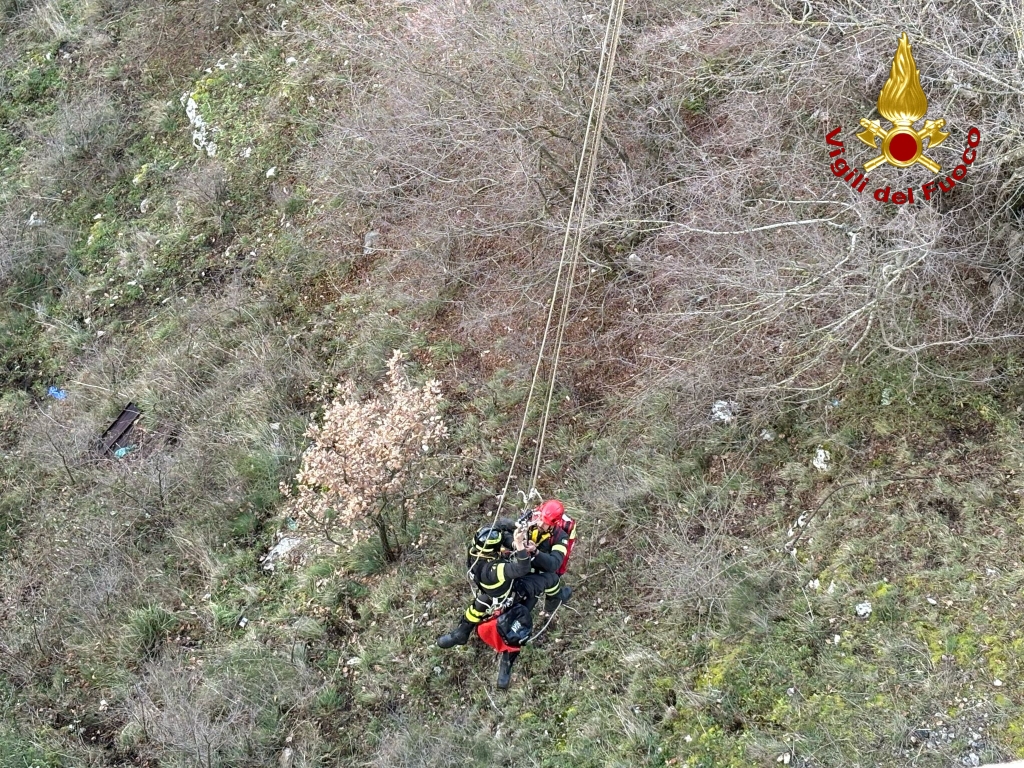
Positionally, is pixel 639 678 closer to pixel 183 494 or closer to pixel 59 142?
pixel 183 494

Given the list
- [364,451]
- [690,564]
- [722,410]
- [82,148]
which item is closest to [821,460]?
[722,410]

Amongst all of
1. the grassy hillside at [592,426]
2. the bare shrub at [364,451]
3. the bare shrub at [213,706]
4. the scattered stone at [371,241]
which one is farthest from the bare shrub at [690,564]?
the scattered stone at [371,241]

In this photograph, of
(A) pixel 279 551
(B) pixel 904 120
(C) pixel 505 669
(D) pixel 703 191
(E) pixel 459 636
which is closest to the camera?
(B) pixel 904 120

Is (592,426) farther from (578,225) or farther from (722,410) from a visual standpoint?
(578,225)

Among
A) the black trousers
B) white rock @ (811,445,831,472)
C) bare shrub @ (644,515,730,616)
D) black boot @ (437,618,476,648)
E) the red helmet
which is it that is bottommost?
white rock @ (811,445,831,472)

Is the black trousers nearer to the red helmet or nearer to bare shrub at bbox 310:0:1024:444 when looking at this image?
the red helmet

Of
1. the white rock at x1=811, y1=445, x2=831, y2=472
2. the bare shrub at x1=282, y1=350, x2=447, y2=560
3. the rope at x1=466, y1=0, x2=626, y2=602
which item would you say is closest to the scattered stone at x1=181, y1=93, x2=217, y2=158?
the rope at x1=466, y1=0, x2=626, y2=602
